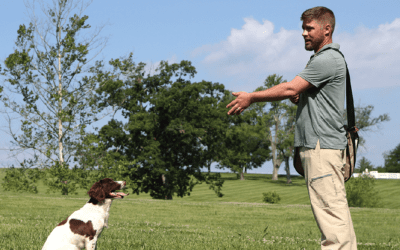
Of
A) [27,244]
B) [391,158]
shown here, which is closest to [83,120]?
[27,244]

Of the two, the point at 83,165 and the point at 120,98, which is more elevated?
the point at 120,98

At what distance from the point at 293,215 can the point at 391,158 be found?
9130cm

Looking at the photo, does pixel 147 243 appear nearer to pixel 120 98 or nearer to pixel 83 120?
pixel 83 120

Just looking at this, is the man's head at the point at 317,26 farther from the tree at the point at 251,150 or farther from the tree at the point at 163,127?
the tree at the point at 251,150

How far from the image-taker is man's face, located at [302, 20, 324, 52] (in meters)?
3.76

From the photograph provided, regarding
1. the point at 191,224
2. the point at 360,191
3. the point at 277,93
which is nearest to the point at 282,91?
the point at 277,93

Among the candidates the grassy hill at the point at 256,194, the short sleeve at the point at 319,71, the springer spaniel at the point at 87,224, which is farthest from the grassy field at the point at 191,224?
the short sleeve at the point at 319,71

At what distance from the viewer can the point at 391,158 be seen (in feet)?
324

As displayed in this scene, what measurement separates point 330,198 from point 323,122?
71 centimetres

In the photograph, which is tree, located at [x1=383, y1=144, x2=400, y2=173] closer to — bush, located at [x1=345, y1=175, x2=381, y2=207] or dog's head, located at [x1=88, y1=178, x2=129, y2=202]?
bush, located at [x1=345, y1=175, x2=381, y2=207]

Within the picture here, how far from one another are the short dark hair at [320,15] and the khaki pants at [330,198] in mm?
1210

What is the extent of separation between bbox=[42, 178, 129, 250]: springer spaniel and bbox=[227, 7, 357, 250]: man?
2.77m

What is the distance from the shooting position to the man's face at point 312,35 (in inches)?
148


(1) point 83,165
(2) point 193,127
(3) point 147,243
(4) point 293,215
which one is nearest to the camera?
(3) point 147,243
